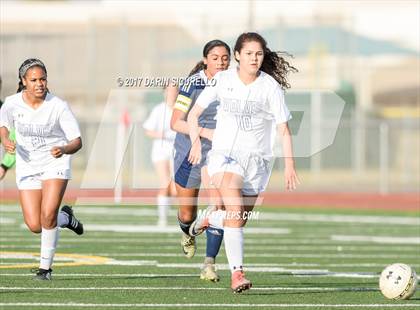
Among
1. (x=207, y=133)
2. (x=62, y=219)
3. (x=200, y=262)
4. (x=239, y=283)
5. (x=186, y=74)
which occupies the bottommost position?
(x=200, y=262)

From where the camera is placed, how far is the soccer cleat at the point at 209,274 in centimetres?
1105

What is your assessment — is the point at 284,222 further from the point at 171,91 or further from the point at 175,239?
the point at 171,91

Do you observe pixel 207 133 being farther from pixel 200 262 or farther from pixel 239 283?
pixel 200 262

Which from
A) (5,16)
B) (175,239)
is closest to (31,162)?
(175,239)

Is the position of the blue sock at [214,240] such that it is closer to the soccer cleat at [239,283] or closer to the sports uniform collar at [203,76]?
the sports uniform collar at [203,76]

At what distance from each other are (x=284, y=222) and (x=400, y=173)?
46.2ft

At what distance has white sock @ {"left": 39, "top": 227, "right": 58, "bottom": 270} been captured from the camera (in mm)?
10961

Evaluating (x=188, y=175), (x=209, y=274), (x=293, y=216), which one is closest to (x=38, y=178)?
(x=188, y=175)

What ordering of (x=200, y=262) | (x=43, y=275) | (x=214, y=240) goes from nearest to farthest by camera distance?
(x=43, y=275), (x=214, y=240), (x=200, y=262)

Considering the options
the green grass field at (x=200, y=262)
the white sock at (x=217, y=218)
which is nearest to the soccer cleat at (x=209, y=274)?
the green grass field at (x=200, y=262)

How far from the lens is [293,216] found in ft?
74.3

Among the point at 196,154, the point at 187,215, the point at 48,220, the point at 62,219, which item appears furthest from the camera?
the point at 187,215

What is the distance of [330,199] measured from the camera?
2967cm

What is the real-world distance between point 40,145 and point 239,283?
2.46 meters
